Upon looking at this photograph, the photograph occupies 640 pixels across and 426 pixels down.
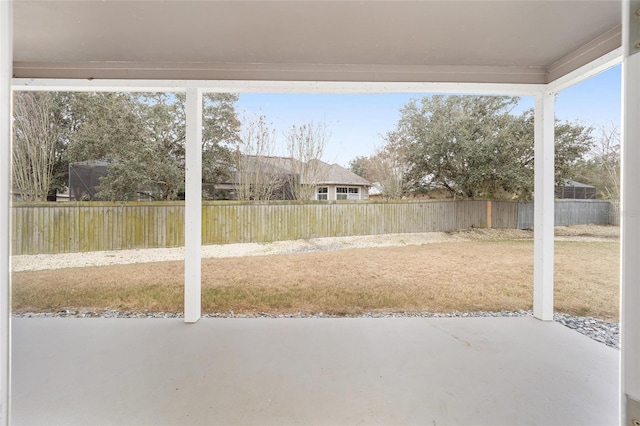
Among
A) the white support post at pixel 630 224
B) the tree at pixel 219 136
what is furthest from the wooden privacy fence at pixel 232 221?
the white support post at pixel 630 224

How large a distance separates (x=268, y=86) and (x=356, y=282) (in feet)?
9.81

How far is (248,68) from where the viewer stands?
8.78ft

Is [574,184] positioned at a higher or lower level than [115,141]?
lower

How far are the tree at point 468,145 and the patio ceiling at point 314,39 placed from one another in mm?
2749

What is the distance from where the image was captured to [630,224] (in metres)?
0.52

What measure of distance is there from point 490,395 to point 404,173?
13.6 feet

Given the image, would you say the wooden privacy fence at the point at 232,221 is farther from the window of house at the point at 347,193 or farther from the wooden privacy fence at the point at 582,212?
the wooden privacy fence at the point at 582,212

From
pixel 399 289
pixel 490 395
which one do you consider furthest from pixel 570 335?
pixel 399 289

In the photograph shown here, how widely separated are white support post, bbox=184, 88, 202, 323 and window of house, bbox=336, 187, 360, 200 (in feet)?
8.92

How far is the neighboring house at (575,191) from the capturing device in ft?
14.5

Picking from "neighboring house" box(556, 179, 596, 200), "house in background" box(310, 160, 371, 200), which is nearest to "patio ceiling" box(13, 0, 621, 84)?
"house in background" box(310, 160, 371, 200)

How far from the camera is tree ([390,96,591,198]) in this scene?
17.3ft

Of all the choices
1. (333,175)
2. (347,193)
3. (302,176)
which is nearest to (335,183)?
(333,175)

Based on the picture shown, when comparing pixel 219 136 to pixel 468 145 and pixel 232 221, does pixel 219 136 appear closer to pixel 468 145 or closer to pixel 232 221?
pixel 232 221
